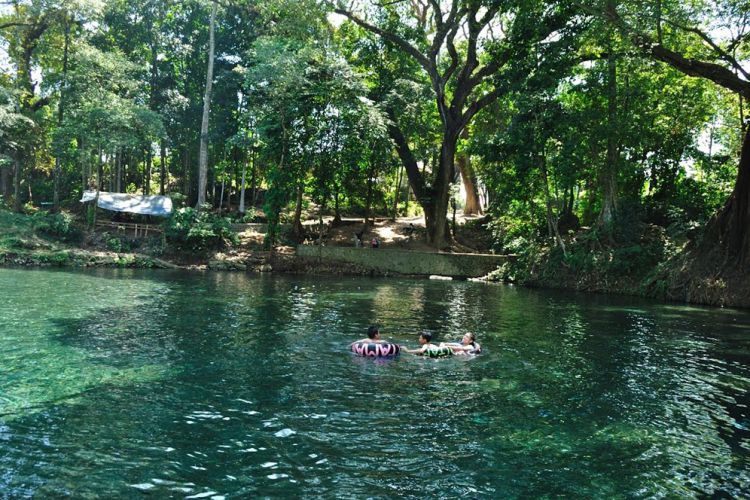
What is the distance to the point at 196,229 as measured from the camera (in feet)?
119

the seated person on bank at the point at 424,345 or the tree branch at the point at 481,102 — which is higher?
the tree branch at the point at 481,102

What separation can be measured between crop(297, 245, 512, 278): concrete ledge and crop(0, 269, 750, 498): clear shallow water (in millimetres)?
17182

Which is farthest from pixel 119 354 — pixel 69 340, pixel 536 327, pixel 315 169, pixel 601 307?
pixel 315 169

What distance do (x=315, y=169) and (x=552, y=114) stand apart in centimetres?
1446

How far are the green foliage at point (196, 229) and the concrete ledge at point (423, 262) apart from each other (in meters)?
7.17

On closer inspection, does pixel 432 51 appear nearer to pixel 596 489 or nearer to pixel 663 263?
pixel 663 263

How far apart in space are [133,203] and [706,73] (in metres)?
36.0

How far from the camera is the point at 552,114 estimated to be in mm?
31500

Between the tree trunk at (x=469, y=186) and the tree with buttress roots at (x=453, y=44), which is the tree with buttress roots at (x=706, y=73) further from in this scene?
the tree trunk at (x=469, y=186)

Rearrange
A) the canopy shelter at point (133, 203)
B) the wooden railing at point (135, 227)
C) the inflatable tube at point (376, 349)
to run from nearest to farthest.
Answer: the inflatable tube at point (376, 349) < the wooden railing at point (135, 227) < the canopy shelter at point (133, 203)

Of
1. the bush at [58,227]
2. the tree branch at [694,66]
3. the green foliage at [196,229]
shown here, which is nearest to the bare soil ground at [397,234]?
the green foliage at [196,229]

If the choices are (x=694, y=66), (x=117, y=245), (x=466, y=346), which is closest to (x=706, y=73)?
(x=694, y=66)

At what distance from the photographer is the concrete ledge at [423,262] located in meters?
35.7

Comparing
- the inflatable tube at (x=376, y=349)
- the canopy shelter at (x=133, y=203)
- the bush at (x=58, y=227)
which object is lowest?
the inflatable tube at (x=376, y=349)
